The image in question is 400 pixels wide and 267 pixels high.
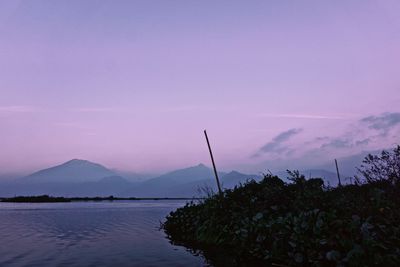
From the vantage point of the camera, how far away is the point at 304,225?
15.8 metres

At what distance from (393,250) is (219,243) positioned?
12.4 metres

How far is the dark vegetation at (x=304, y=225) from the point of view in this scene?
1352cm

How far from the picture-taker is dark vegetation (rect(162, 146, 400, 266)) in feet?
44.3

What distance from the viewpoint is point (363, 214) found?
15734 millimetres

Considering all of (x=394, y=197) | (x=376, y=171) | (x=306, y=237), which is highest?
(x=376, y=171)

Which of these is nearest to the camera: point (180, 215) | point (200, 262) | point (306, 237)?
point (306, 237)

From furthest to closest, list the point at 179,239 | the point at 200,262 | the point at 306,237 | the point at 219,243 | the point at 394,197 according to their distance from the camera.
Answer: the point at 179,239 → the point at 219,243 → the point at 200,262 → the point at 394,197 → the point at 306,237

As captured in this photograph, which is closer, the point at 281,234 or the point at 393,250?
the point at 393,250

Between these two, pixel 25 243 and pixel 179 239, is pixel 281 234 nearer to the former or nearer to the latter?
pixel 179 239

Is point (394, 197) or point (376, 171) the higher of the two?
point (376, 171)

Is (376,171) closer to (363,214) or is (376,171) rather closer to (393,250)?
(363,214)

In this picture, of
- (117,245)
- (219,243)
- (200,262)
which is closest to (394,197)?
(200,262)

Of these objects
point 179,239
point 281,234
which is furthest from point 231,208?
point 281,234

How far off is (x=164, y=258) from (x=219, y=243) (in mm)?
4968
